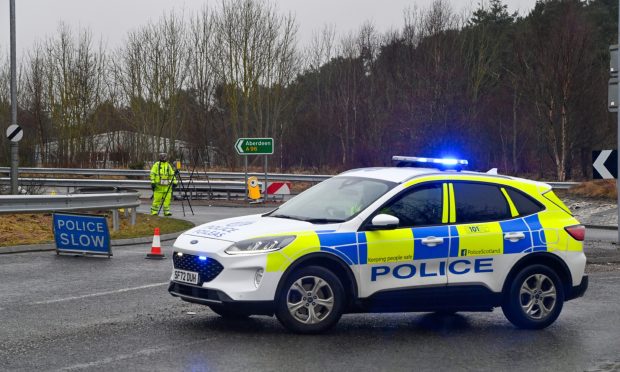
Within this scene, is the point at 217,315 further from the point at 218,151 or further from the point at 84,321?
the point at 218,151

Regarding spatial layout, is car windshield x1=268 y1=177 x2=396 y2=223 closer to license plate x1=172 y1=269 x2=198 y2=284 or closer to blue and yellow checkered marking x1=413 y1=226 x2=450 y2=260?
blue and yellow checkered marking x1=413 y1=226 x2=450 y2=260

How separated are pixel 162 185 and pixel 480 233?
16.1 m

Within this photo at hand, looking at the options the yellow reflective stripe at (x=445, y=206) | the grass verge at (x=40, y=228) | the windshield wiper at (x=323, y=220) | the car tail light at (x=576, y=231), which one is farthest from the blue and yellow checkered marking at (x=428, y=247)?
the grass verge at (x=40, y=228)

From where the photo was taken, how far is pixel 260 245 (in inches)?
325

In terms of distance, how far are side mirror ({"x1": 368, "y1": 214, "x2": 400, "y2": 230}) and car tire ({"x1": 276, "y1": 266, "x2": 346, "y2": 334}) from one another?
624 mm

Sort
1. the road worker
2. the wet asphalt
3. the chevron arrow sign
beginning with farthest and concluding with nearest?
the road worker → the chevron arrow sign → the wet asphalt

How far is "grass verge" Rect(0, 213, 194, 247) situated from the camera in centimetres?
1625

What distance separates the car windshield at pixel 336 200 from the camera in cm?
881

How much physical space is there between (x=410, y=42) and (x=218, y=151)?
15513mm

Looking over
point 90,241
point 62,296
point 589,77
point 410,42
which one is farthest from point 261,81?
point 62,296

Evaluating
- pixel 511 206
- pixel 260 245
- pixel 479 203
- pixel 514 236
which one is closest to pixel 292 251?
pixel 260 245

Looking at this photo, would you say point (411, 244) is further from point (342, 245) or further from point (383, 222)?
point (342, 245)

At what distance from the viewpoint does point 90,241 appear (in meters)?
14.8

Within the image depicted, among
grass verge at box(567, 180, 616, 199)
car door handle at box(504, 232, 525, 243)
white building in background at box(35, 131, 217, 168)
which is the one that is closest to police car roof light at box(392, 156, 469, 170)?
car door handle at box(504, 232, 525, 243)
